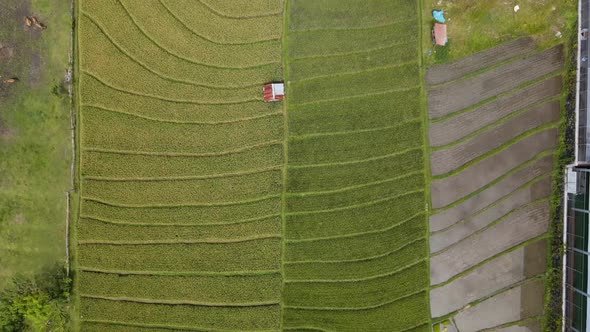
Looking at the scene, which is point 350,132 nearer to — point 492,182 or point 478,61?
point 478,61

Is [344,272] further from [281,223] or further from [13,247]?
[13,247]

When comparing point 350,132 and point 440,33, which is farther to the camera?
point 350,132

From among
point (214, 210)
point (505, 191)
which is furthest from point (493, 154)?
point (214, 210)

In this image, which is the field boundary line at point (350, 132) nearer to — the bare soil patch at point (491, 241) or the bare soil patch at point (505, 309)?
the bare soil patch at point (491, 241)

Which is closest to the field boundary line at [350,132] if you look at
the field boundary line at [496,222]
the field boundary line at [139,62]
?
the field boundary line at [139,62]

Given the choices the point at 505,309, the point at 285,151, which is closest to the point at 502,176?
the point at 505,309

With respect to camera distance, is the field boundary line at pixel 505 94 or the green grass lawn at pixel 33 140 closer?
the green grass lawn at pixel 33 140
